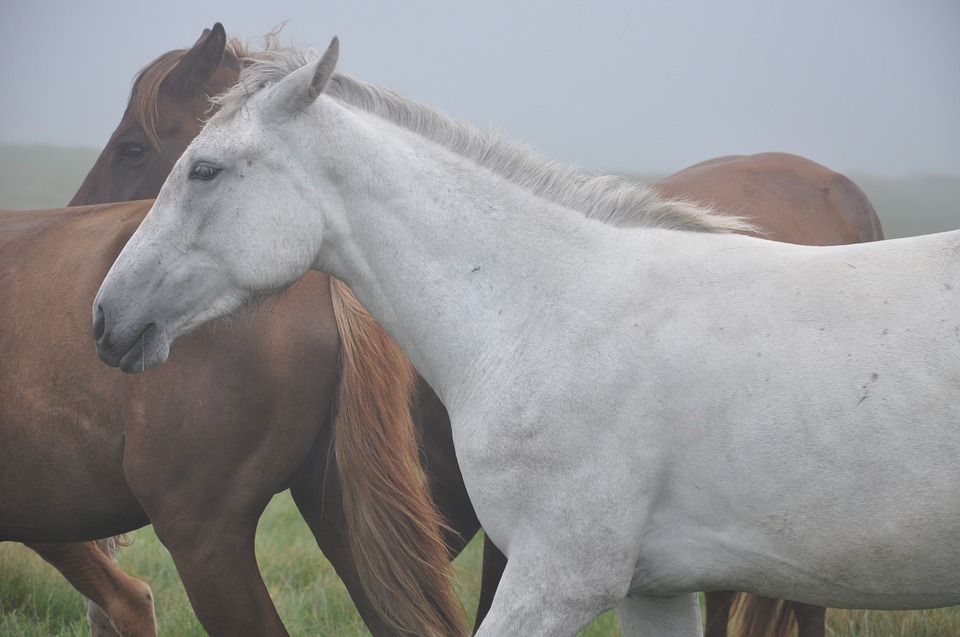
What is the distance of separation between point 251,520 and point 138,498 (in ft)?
1.13

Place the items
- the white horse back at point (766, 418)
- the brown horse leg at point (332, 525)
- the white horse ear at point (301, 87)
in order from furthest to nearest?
the brown horse leg at point (332, 525) < the white horse ear at point (301, 87) < the white horse back at point (766, 418)

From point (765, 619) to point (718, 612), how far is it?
0.21 m

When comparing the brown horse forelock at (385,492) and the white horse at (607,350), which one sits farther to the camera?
the brown horse forelock at (385,492)

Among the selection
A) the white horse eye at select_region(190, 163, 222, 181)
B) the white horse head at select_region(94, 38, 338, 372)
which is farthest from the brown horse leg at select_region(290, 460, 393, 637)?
the white horse eye at select_region(190, 163, 222, 181)

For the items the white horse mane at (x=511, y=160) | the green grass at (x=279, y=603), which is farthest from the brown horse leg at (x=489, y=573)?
the white horse mane at (x=511, y=160)

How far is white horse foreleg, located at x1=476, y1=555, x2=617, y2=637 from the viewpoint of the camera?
2115mm

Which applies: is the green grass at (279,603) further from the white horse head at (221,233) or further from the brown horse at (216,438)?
the white horse head at (221,233)

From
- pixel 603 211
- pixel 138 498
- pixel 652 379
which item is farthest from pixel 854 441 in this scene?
pixel 138 498

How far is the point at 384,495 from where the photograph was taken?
2924 mm

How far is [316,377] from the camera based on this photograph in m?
2.84

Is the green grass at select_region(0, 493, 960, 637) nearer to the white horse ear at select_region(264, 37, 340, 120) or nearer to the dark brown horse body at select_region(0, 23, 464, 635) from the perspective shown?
the dark brown horse body at select_region(0, 23, 464, 635)

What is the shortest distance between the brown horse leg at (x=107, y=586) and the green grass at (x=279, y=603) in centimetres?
21

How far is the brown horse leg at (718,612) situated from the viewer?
158 inches

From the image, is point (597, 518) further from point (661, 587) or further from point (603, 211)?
point (603, 211)
